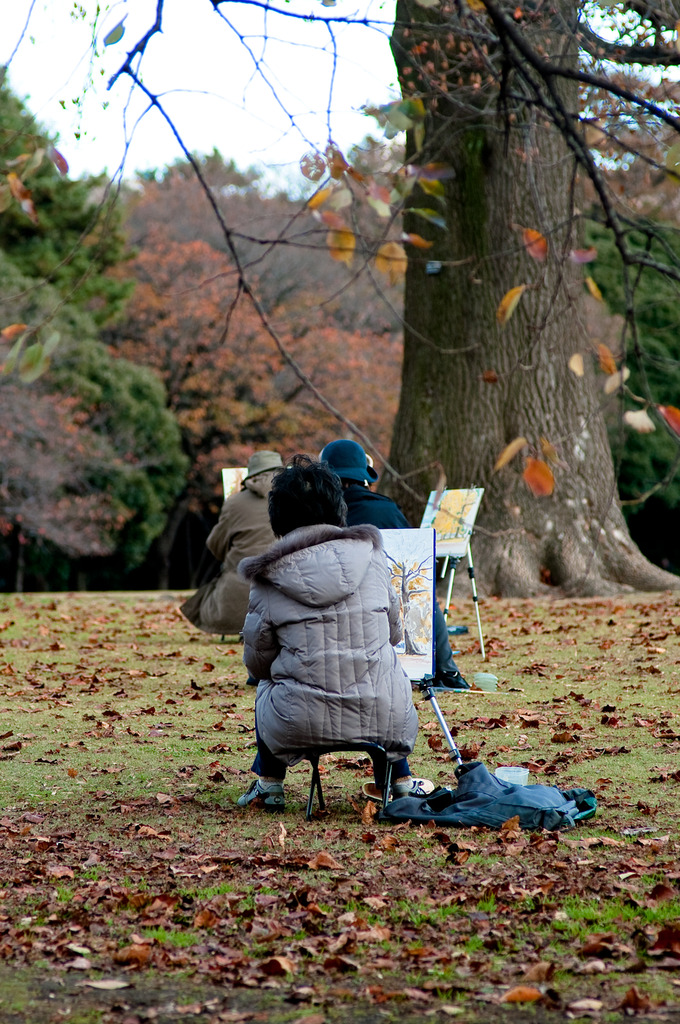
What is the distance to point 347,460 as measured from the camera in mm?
5652

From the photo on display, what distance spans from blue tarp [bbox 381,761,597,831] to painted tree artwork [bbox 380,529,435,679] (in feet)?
2.78

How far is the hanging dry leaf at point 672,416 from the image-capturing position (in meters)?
2.13

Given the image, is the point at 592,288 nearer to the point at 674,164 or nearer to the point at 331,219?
the point at 674,164

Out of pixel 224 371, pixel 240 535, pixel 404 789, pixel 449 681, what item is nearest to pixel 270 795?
pixel 404 789

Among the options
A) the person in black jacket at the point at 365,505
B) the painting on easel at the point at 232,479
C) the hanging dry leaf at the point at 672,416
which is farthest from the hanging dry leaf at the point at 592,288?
the painting on easel at the point at 232,479

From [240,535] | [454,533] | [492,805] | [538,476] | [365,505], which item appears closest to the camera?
[538,476]

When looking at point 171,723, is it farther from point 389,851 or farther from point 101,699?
point 389,851

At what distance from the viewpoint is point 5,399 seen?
72.1 ft

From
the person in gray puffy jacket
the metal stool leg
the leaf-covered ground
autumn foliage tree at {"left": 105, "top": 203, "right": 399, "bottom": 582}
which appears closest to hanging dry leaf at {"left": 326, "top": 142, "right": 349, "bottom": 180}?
the person in gray puffy jacket

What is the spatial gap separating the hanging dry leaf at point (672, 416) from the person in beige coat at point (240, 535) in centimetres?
703

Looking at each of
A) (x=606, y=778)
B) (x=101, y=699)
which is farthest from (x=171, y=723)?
(x=606, y=778)

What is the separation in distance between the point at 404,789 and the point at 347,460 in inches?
67.4

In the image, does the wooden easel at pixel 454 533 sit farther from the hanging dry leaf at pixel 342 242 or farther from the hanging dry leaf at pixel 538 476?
the hanging dry leaf at pixel 538 476

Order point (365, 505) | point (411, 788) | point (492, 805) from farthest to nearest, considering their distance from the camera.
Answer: point (365, 505) < point (411, 788) < point (492, 805)
